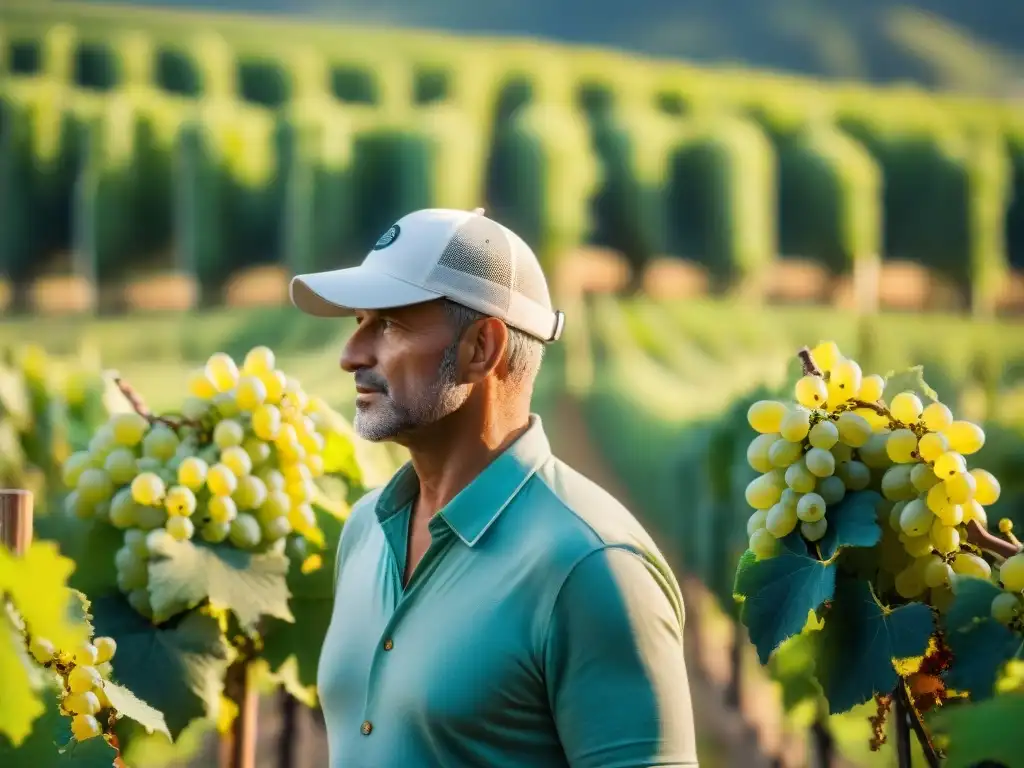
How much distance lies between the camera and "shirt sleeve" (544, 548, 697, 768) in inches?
34.6

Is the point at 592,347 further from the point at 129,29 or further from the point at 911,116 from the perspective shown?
the point at 129,29

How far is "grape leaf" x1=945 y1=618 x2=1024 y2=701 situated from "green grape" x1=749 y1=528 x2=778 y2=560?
16 cm

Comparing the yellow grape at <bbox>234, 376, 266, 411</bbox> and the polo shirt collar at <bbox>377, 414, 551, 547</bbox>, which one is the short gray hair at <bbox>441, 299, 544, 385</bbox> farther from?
the yellow grape at <bbox>234, 376, 266, 411</bbox>

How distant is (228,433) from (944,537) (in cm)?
66

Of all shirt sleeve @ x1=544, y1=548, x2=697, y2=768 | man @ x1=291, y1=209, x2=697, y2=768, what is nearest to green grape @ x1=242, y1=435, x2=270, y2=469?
man @ x1=291, y1=209, x2=697, y2=768

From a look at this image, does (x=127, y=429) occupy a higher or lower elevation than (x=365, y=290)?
lower

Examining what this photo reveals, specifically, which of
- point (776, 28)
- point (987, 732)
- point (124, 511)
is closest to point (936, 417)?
point (987, 732)

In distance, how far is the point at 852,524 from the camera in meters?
0.94

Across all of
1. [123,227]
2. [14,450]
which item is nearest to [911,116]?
[123,227]

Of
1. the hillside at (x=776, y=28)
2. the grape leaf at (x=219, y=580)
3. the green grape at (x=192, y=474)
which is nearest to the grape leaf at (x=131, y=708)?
the grape leaf at (x=219, y=580)

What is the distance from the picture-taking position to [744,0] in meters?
8.21

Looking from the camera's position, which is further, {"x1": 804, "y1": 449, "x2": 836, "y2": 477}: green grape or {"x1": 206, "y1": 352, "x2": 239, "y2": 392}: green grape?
{"x1": 206, "y1": 352, "x2": 239, "y2": 392}: green grape

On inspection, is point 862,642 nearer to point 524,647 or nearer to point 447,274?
point 524,647

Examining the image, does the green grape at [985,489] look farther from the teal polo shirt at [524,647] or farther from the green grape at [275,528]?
the green grape at [275,528]
